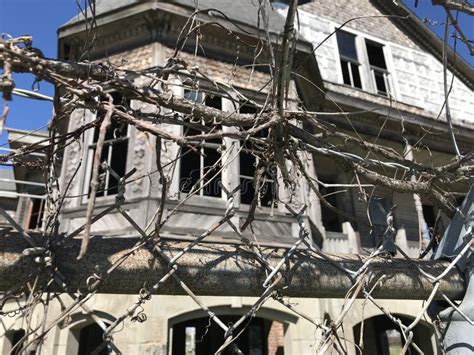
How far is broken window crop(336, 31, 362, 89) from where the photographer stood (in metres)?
10.9

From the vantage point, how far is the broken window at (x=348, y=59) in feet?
35.8

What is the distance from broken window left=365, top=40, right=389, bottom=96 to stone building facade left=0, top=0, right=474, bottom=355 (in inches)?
1.4

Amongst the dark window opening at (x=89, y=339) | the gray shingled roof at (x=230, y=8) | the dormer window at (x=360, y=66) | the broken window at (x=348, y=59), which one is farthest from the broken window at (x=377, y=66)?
the dark window opening at (x=89, y=339)

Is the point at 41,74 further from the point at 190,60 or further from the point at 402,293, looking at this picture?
the point at 190,60

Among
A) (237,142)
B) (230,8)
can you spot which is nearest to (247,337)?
(237,142)

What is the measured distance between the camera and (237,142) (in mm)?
4750

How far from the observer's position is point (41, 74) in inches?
32.0

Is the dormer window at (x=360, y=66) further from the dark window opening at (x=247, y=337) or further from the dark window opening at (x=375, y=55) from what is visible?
the dark window opening at (x=247, y=337)

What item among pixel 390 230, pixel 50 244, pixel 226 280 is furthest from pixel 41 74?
pixel 390 230

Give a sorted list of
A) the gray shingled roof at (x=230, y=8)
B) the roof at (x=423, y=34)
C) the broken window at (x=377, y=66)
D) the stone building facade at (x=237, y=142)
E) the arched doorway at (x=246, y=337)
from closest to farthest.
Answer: the stone building facade at (x=237, y=142), the gray shingled roof at (x=230, y=8), the arched doorway at (x=246, y=337), the broken window at (x=377, y=66), the roof at (x=423, y=34)

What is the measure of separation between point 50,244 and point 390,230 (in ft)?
3.49

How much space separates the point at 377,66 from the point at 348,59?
57.0 inches

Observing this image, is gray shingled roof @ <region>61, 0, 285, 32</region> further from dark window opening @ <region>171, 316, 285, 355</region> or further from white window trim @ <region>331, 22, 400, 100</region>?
dark window opening @ <region>171, 316, 285, 355</region>

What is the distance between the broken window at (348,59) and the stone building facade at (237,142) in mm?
39
